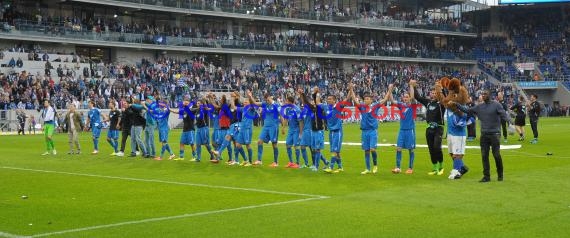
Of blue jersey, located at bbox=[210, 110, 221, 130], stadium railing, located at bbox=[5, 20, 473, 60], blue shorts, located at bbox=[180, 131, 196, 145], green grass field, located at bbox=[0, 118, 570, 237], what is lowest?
green grass field, located at bbox=[0, 118, 570, 237]

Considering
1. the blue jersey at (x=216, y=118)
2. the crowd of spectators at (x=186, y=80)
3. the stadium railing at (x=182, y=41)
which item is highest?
the stadium railing at (x=182, y=41)

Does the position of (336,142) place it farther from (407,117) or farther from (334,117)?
(407,117)

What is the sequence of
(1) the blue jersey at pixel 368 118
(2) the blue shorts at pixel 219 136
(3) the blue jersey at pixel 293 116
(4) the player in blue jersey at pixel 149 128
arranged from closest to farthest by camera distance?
(1) the blue jersey at pixel 368 118 → (3) the blue jersey at pixel 293 116 → (2) the blue shorts at pixel 219 136 → (4) the player in blue jersey at pixel 149 128

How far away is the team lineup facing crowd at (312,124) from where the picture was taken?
51.6 feet

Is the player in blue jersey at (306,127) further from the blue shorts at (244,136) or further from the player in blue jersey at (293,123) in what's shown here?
the blue shorts at (244,136)

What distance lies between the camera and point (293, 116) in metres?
18.7

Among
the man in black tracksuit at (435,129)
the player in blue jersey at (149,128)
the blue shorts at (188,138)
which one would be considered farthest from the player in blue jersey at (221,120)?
the man in black tracksuit at (435,129)

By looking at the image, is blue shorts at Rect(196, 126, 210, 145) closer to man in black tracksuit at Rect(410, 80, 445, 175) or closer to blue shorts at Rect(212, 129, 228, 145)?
blue shorts at Rect(212, 129, 228, 145)

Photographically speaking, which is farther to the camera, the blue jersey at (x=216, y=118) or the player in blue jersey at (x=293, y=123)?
the blue jersey at (x=216, y=118)

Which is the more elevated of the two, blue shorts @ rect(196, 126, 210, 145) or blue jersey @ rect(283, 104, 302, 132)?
blue jersey @ rect(283, 104, 302, 132)

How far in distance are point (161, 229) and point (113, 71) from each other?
4596 centimetres

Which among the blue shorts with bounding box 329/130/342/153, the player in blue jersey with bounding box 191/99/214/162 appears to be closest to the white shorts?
the blue shorts with bounding box 329/130/342/153

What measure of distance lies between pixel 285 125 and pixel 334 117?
3.56 meters

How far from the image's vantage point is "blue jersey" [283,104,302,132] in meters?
18.6
